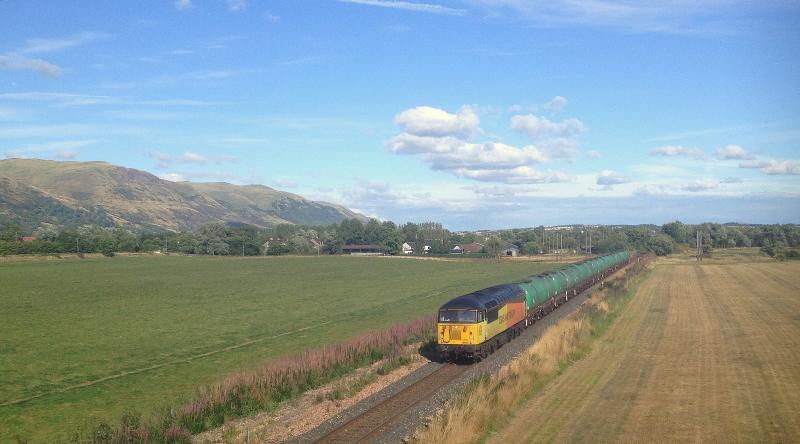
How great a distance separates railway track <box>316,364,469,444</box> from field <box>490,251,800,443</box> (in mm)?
4047

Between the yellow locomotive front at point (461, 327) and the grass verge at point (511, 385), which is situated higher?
the yellow locomotive front at point (461, 327)

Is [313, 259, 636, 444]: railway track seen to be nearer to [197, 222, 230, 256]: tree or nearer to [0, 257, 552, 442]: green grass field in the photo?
[0, 257, 552, 442]: green grass field

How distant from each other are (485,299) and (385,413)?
12.5m

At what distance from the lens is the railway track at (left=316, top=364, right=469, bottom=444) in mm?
20719

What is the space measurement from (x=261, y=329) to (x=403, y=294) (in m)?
28.7

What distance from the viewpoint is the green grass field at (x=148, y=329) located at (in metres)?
26.6

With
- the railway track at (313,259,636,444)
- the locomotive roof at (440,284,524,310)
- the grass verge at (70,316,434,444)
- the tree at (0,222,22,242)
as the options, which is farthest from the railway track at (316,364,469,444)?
the tree at (0,222,22,242)

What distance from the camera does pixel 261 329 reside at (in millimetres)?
45844

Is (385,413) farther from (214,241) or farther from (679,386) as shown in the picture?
(214,241)

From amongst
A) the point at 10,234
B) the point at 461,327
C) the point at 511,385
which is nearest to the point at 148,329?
the point at 461,327

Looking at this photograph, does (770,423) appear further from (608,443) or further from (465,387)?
(465,387)

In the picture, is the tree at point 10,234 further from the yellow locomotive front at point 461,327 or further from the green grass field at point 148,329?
the yellow locomotive front at point 461,327

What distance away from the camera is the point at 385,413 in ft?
76.8

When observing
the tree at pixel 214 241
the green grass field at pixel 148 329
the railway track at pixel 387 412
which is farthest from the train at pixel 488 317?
the tree at pixel 214 241
